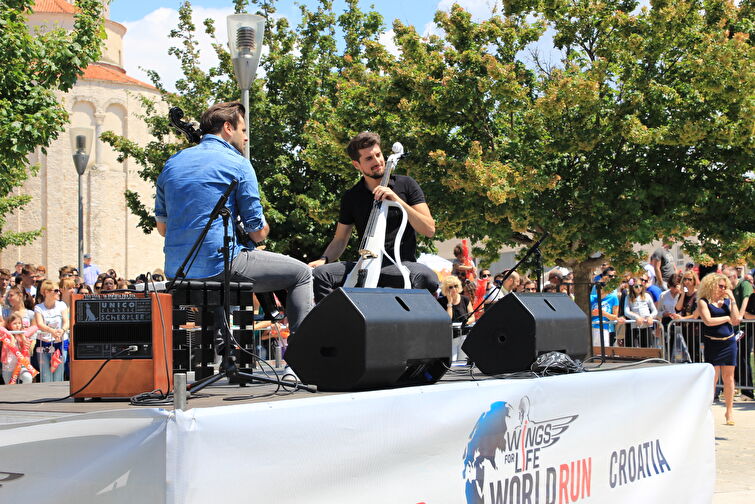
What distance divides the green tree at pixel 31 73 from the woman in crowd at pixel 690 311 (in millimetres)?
9481

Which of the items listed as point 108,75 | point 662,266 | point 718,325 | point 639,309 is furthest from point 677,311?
point 108,75

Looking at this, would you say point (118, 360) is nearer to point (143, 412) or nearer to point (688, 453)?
point (143, 412)

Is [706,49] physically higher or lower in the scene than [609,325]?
higher

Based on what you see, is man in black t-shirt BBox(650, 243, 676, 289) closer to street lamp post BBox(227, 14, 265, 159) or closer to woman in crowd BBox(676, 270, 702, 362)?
woman in crowd BBox(676, 270, 702, 362)

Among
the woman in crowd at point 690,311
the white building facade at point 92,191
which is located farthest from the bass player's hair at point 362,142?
the white building facade at point 92,191

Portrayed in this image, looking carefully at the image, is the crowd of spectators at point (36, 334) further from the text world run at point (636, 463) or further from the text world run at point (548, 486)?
the text world run at point (548, 486)

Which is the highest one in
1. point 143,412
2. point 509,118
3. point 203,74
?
point 203,74

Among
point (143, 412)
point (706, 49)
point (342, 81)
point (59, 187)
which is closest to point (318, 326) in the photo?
point (143, 412)

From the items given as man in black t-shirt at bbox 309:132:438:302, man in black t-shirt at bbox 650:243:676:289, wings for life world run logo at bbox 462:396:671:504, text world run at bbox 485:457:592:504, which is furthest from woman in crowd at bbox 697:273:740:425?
text world run at bbox 485:457:592:504

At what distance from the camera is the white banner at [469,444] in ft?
9.37

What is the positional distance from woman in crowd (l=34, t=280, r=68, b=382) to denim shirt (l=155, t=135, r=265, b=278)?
6.13m

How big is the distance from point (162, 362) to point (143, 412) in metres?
1.35

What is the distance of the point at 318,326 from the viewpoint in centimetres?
401

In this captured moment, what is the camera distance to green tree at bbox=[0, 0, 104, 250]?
12.0 metres
